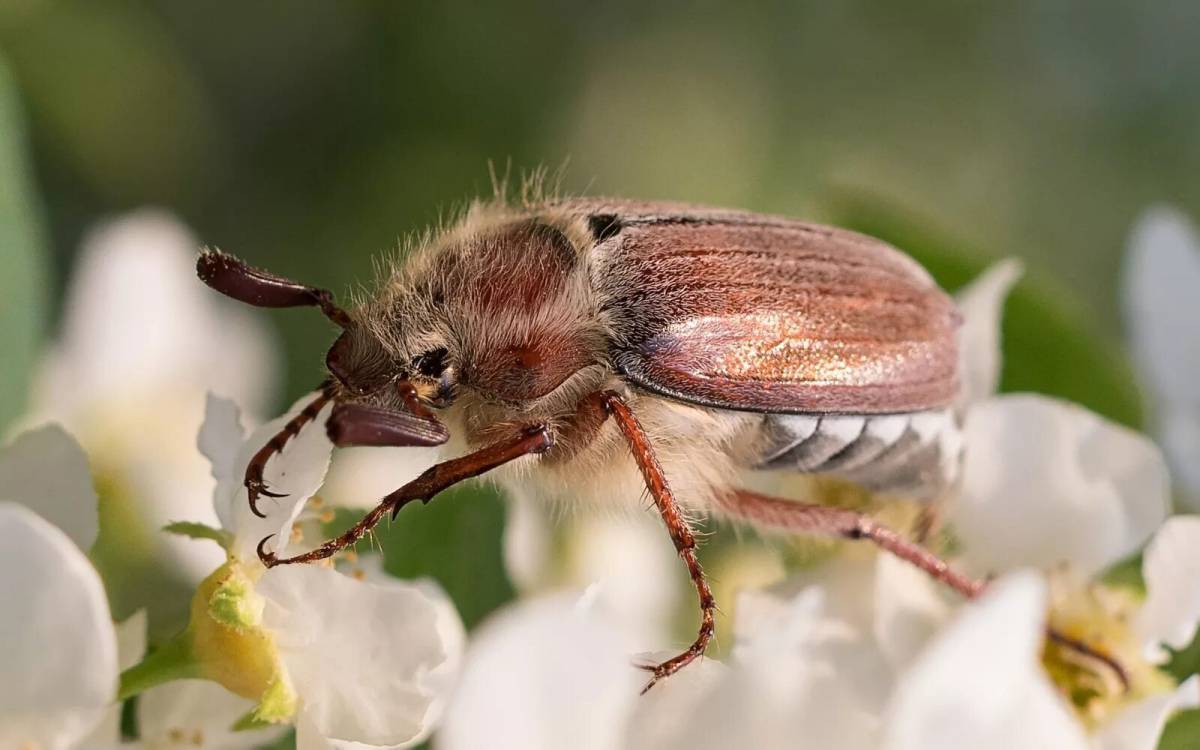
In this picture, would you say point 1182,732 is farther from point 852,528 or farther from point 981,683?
point 981,683

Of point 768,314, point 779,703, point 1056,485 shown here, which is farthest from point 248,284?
point 1056,485

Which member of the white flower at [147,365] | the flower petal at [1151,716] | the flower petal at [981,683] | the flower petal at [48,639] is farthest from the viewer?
the white flower at [147,365]

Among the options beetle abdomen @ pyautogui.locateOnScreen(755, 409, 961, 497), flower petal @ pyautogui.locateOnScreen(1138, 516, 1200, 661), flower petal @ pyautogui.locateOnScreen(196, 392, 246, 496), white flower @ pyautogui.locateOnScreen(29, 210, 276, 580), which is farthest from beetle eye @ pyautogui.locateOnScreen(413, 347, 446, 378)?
white flower @ pyautogui.locateOnScreen(29, 210, 276, 580)

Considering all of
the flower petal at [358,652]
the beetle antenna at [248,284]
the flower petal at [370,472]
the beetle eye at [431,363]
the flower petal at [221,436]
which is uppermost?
the beetle antenna at [248,284]

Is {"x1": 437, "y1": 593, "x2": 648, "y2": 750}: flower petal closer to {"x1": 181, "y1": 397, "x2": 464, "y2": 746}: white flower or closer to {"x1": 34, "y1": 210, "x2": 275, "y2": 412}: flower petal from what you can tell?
{"x1": 181, "y1": 397, "x2": 464, "y2": 746}: white flower

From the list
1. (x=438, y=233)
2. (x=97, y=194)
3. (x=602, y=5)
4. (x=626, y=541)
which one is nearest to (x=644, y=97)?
(x=602, y=5)

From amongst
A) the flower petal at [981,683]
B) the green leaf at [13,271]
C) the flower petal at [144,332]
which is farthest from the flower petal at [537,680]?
the flower petal at [144,332]

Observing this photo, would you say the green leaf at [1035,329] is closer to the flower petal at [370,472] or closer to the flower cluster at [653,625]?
the flower cluster at [653,625]
